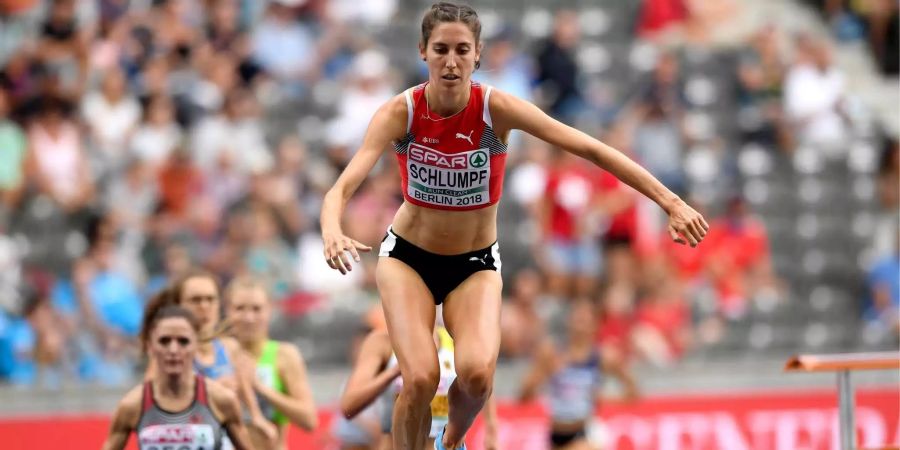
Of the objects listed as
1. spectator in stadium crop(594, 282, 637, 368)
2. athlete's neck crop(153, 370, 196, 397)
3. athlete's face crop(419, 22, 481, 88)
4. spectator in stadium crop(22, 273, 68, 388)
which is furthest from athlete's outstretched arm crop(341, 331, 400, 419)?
spectator in stadium crop(594, 282, 637, 368)

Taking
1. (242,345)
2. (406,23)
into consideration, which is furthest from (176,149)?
(242,345)

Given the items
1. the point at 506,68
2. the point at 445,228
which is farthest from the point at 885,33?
the point at 445,228

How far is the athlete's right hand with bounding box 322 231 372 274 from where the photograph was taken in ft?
23.2

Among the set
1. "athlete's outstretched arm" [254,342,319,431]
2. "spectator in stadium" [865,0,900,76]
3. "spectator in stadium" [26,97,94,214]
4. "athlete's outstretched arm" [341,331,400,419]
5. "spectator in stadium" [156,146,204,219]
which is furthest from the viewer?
"spectator in stadium" [865,0,900,76]

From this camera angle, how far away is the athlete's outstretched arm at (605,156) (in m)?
7.47

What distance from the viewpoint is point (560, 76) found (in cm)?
1747

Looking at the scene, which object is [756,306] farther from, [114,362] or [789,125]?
[114,362]

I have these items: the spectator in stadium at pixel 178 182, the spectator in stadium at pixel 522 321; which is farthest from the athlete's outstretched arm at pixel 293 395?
the spectator in stadium at pixel 178 182

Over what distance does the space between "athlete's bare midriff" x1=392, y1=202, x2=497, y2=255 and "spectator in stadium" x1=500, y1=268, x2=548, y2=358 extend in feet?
21.0

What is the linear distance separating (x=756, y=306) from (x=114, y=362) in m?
7.12

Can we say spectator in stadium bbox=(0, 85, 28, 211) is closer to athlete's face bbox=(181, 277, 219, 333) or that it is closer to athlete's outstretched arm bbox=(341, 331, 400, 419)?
athlete's face bbox=(181, 277, 219, 333)

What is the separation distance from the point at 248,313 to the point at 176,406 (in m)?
1.43

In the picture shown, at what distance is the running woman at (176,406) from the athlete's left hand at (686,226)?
2758 mm

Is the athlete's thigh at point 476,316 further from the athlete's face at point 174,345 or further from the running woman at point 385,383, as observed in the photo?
the athlete's face at point 174,345
